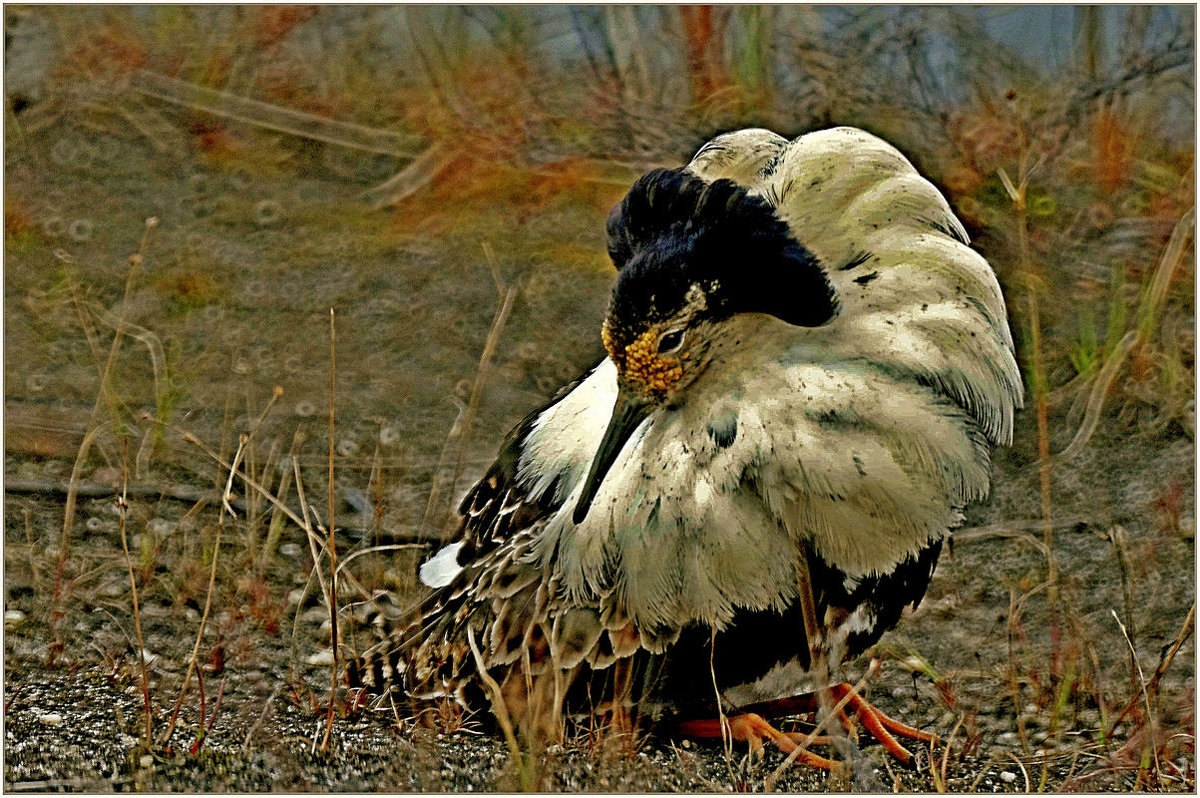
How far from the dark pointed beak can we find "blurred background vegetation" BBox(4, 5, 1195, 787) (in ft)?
3.13

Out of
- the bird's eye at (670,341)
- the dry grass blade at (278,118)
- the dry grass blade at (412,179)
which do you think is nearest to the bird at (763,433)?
the bird's eye at (670,341)

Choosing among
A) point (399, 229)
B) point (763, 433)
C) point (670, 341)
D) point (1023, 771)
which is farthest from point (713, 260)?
point (399, 229)

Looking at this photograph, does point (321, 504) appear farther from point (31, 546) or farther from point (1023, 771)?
point (1023, 771)

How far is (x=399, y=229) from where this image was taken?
4.93m

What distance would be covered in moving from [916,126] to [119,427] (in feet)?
9.39

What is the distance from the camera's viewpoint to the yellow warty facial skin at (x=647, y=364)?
7.59 feet

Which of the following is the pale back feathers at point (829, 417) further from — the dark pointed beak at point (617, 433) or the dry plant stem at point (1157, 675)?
the dry plant stem at point (1157, 675)

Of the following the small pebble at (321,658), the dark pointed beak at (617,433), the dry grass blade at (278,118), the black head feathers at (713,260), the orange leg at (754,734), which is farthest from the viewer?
the dry grass blade at (278,118)

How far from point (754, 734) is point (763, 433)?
0.69 metres

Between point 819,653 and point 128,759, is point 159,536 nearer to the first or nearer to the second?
point 128,759

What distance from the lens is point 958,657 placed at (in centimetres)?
309

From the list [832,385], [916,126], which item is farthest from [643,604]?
[916,126]

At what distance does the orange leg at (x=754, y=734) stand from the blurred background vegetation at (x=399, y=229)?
0.85 meters

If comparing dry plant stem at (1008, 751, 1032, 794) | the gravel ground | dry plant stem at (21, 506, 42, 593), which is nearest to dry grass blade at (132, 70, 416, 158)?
dry plant stem at (21, 506, 42, 593)
